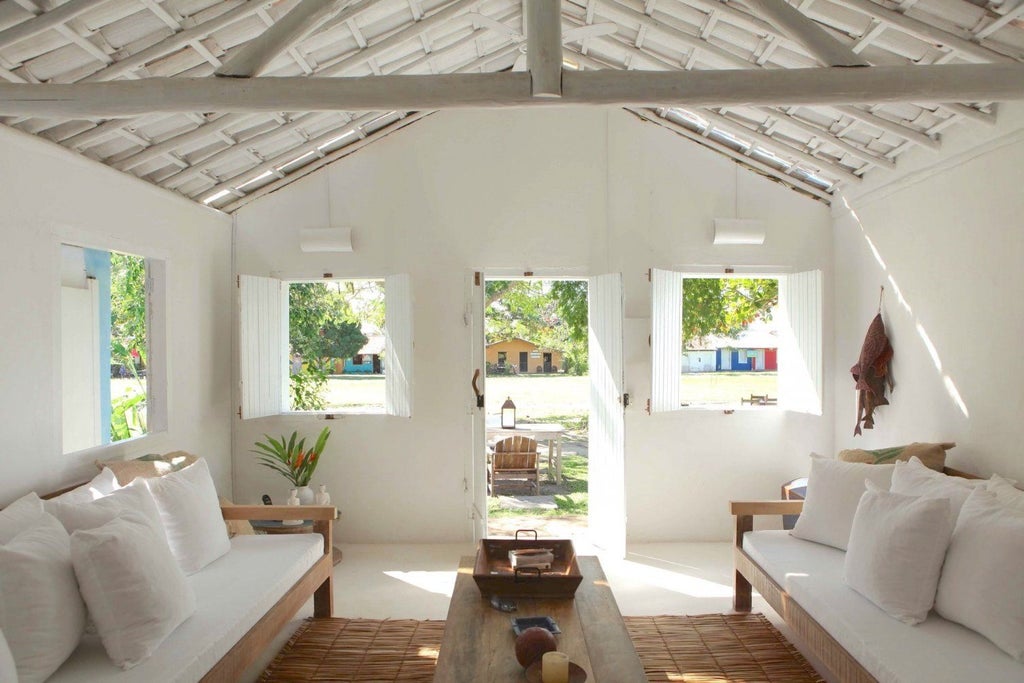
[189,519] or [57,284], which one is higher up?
[57,284]

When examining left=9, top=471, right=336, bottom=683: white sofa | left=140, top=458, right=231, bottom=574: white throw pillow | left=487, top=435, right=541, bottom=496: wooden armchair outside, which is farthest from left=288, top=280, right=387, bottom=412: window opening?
left=140, top=458, right=231, bottom=574: white throw pillow

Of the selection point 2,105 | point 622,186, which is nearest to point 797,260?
point 622,186

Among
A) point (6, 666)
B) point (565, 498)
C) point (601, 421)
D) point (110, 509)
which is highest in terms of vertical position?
point (601, 421)

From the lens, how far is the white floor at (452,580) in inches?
163

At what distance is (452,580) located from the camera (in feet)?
15.3

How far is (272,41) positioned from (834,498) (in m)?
3.42

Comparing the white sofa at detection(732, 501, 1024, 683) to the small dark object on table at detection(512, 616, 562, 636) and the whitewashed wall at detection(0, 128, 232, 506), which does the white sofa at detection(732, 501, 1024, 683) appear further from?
the whitewashed wall at detection(0, 128, 232, 506)

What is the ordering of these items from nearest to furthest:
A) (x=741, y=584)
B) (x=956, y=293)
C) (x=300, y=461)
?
1. (x=956, y=293)
2. (x=741, y=584)
3. (x=300, y=461)

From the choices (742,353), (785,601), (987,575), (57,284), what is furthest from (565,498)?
(57,284)

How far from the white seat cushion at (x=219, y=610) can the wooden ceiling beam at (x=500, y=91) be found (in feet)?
6.68

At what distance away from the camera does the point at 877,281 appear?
480 centimetres

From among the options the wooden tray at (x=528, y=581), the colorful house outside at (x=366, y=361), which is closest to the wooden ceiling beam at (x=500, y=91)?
the wooden tray at (x=528, y=581)

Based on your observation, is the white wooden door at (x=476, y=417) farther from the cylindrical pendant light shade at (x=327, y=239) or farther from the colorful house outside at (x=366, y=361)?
the colorful house outside at (x=366, y=361)

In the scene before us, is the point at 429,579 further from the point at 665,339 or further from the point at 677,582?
the point at 665,339
